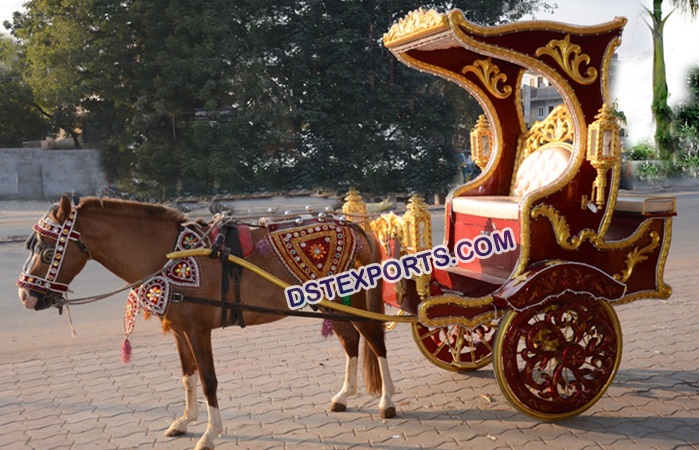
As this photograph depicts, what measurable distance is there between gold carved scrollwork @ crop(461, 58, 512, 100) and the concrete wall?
2293 cm

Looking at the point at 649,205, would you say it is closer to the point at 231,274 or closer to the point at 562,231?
the point at 562,231

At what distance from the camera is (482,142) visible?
20.5 feet

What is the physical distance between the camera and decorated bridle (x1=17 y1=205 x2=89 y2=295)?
3.92 meters

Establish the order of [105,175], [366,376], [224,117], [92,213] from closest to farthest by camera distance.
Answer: [92,213]
[366,376]
[224,117]
[105,175]

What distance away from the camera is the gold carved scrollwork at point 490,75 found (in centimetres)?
549

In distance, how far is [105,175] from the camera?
24.9m

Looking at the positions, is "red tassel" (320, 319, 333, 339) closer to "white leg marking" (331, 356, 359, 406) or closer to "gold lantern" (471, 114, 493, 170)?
"white leg marking" (331, 356, 359, 406)

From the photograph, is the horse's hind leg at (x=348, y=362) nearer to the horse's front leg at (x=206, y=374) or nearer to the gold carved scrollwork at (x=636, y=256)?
the horse's front leg at (x=206, y=374)

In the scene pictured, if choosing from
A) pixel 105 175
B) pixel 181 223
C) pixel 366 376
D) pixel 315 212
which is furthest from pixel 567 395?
pixel 105 175

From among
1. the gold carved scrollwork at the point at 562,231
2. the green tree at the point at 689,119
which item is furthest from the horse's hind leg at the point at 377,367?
the green tree at the point at 689,119

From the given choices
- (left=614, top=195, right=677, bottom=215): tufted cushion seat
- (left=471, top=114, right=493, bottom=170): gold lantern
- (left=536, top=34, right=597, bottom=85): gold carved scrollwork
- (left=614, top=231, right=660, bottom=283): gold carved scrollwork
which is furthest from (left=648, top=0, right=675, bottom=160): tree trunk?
(left=536, top=34, right=597, bottom=85): gold carved scrollwork

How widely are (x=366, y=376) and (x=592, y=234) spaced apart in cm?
200

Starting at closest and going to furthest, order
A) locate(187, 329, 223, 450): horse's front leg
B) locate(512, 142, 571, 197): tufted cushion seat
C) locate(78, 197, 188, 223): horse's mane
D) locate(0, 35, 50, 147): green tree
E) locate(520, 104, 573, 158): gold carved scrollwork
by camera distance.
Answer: locate(78, 197, 188, 223): horse's mane < locate(187, 329, 223, 450): horse's front leg < locate(512, 142, 571, 197): tufted cushion seat < locate(520, 104, 573, 158): gold carved scrollwork < locate(0, 35, 50, 147): green tree

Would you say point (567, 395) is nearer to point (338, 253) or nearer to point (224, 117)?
point (338, 253)
